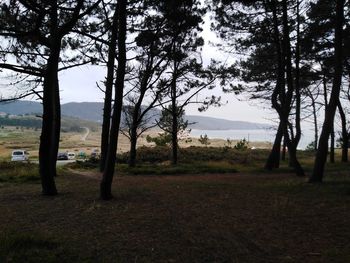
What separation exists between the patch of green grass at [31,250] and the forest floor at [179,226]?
0.5 inches

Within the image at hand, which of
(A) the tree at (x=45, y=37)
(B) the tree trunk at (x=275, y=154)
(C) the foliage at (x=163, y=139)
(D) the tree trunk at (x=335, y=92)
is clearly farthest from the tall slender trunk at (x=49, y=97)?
(C) the foliage at (x=163, y=139)

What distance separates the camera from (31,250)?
5.12 meters

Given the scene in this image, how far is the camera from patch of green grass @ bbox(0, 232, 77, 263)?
4.84 metres

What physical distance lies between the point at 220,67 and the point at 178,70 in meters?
2.33

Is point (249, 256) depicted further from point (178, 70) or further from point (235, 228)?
point (178, 70)

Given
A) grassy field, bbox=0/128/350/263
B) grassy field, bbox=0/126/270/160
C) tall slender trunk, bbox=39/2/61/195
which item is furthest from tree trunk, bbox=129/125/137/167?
tall slender trunk, bbox=39/2/61/195

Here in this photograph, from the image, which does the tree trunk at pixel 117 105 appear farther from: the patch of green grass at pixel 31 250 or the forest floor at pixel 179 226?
the patch of green grass at pixel 31 250

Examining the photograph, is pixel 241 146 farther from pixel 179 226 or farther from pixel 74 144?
pixel 74 144

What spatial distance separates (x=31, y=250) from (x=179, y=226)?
7.89 feet

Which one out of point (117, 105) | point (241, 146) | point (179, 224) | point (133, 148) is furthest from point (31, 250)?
point (241, 146)

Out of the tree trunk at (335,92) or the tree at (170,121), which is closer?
the tree trunk at (335,92)

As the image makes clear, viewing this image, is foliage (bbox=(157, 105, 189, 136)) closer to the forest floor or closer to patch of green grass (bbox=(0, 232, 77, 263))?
the forest floor

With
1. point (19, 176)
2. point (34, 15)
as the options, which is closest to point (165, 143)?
point (19, 176)

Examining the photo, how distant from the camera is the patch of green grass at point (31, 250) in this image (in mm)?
4841
